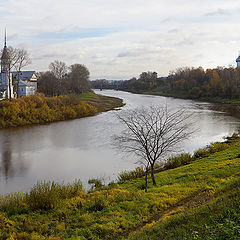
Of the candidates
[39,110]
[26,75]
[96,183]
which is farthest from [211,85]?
[96,183]

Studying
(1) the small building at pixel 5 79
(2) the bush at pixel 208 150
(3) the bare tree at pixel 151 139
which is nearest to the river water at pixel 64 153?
(3) the bare tree at pixel 151 139

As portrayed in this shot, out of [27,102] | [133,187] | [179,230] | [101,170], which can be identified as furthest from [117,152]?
[27,102]

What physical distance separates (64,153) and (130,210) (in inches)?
425

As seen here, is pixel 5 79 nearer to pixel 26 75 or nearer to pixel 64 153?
pixel 26 75

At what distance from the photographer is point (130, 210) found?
779 centimetres

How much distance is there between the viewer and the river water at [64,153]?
13.4 m

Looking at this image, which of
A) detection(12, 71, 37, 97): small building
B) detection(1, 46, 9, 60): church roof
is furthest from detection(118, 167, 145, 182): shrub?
detection(12, 71, 37, 97): small building

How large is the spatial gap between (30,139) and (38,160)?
6811 mm

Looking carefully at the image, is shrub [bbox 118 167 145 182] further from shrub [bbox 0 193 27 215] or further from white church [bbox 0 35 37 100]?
white church [bbox 0 35 37 100]

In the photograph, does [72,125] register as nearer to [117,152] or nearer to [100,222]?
[117,152]

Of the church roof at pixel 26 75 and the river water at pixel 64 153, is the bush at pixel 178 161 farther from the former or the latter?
the church roof at pixel 26 75

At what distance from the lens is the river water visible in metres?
13.4

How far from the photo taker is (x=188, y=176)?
35.3 ft

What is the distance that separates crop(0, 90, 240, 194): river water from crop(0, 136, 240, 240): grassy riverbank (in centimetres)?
332
